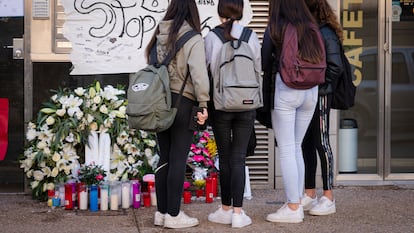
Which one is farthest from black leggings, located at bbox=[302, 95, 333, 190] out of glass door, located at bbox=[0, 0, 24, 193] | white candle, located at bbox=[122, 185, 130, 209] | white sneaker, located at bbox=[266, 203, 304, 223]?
glass door, located at bbox=[0, 0, 24, 193]

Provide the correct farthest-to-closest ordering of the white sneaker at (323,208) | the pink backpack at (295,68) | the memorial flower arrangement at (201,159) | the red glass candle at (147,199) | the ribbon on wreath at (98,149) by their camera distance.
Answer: the memorial flower arrangement at (201,159)
the ribbon on wreath at (98,149)
the red glass candle at (147,199)
the white sneaker at (323,208)
the pink backpack at (295,68)

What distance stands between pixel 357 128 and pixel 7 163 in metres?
3.52

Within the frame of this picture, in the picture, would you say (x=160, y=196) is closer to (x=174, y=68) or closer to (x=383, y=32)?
(x=174, y=68)

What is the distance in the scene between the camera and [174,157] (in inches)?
217

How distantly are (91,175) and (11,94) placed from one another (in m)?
1.31

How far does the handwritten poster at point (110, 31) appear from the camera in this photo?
7.09 m

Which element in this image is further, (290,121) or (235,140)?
(290,121)

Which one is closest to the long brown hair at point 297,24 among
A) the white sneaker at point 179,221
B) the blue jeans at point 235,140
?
the blue jeans at point 235,140

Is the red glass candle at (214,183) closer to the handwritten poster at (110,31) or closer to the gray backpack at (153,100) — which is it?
the handwritten poster at (110,31)

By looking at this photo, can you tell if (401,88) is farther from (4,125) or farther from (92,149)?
(4,125)

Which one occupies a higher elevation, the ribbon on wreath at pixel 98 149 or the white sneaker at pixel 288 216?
the ribbon on wreath at pixel 98 149

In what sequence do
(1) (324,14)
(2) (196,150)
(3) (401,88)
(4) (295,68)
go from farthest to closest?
(3) (401,88), (2) (196,150), (1) (324,14), (4) (295,68)

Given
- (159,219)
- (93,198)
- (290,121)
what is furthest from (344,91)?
(93,198)

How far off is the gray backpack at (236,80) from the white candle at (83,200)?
155cm
